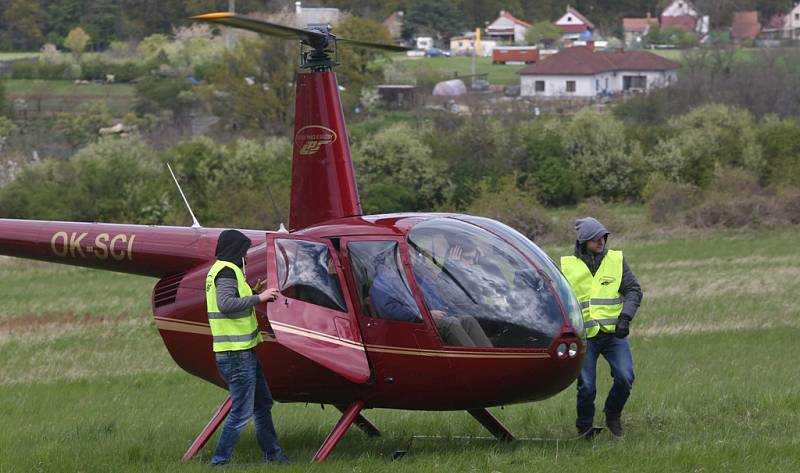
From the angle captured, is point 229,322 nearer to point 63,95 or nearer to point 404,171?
point 404,171

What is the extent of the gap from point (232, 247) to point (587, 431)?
135 inches

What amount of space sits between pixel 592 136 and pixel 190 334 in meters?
44.8

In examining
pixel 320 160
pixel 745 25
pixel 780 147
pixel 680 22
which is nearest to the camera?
pixel 320 160

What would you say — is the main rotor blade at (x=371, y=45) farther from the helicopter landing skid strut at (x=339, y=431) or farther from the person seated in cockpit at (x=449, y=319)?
the helicopter landing skid strut at (x=339, y=431)

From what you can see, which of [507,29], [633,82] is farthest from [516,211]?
[507,29]

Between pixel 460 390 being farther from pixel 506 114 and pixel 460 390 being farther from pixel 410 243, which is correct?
pixel 506 114

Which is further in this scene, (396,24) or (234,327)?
(396,24)

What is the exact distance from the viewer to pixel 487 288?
Result: 9.93 metres

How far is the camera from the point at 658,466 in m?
9.28

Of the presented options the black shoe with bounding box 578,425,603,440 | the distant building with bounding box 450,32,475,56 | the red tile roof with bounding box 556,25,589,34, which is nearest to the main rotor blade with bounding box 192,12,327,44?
the black shoe with bounding box 578,425,603,440

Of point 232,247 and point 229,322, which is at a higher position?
point 232,247

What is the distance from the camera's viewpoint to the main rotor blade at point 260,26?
32.8ft

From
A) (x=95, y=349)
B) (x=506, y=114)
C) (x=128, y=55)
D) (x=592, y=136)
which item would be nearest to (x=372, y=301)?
(x=95, y=349)

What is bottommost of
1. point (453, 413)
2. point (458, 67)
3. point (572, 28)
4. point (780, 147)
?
point (780, 147)
